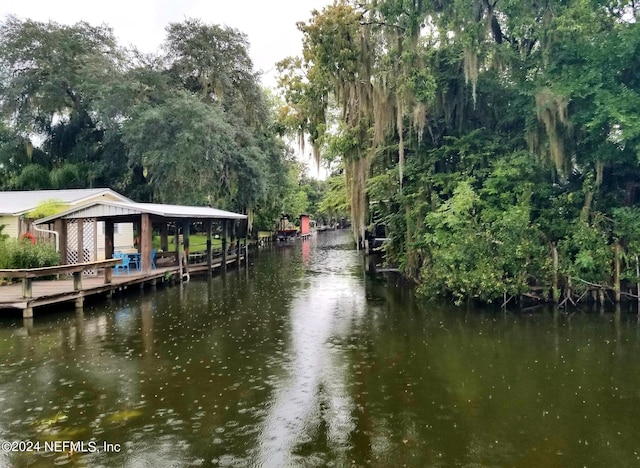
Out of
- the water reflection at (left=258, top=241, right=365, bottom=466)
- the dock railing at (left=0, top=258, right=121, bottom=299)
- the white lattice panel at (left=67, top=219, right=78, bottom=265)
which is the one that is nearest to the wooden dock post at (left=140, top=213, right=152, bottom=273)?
the dock railing at (left=0, top=258, right=121, bottom=299)

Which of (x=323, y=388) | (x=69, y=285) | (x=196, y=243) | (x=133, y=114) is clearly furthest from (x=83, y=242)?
(x=323, y=388)

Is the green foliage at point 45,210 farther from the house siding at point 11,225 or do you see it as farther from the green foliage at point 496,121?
the green foliage at point 496,121

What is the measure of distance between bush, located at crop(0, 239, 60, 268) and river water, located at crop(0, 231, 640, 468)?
3.21m

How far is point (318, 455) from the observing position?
4789mm

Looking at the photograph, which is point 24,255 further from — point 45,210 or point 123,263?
point 123,263

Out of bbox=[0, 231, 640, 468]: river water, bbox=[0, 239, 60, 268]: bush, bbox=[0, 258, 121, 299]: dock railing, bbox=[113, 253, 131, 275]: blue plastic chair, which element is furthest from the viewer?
bbox=[113, 253, 131, 275]: blue plastic chair

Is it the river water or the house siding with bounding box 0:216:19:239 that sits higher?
the house siding with bounding box 0:216:19:239

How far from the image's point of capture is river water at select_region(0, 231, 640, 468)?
4.87 m

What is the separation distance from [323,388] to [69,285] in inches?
400

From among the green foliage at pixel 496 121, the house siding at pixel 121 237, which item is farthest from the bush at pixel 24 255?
the green foliage at pixel 496 121

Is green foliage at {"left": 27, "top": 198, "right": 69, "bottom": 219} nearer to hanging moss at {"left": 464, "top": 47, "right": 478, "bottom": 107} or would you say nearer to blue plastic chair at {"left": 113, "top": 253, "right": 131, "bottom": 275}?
blue plastic chair at {"left": 113, "top": 253, "right": 131, "bottom": 275}

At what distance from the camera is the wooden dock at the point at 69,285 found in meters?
10.8

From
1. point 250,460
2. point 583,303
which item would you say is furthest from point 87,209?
point 583,303

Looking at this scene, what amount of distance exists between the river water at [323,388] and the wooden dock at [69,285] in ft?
Answer: 1.71
